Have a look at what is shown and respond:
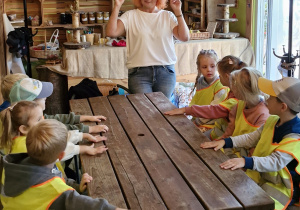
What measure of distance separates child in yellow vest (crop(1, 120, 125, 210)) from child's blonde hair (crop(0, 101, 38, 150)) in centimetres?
48

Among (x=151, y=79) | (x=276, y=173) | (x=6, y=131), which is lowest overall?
(x=276, y=173)

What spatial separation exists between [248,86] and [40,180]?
1.42 m

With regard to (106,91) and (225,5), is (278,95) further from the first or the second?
(225,5)

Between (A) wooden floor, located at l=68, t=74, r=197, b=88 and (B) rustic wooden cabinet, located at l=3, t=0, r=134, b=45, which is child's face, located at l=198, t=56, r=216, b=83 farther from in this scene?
(B) rustic wooden cabinet, located at l=3, t=0, r=134, b=45

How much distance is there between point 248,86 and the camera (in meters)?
2.88

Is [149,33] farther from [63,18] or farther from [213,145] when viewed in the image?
[63,18]

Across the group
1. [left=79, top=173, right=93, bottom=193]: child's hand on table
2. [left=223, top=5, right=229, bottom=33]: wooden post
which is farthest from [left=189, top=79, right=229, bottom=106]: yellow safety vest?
[left=223, top=5, right=229, bottom=33]: wooden post

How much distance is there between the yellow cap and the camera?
102 inches

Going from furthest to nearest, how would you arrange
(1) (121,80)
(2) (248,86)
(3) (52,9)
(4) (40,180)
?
(3) (52,9), (1) (121,80), (2) (248,86), (4) (40,180)

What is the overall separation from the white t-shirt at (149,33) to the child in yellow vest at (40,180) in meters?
1.84

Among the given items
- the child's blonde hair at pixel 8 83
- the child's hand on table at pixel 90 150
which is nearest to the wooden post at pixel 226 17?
the child's blonde hair at pixel 8 83

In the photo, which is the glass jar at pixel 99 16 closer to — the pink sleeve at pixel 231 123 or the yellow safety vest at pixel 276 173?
the pink sleeve at pixel 231 123

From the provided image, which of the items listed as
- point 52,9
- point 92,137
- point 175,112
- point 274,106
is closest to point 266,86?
point 274,106

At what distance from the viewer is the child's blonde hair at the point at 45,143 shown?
2.05 meters
